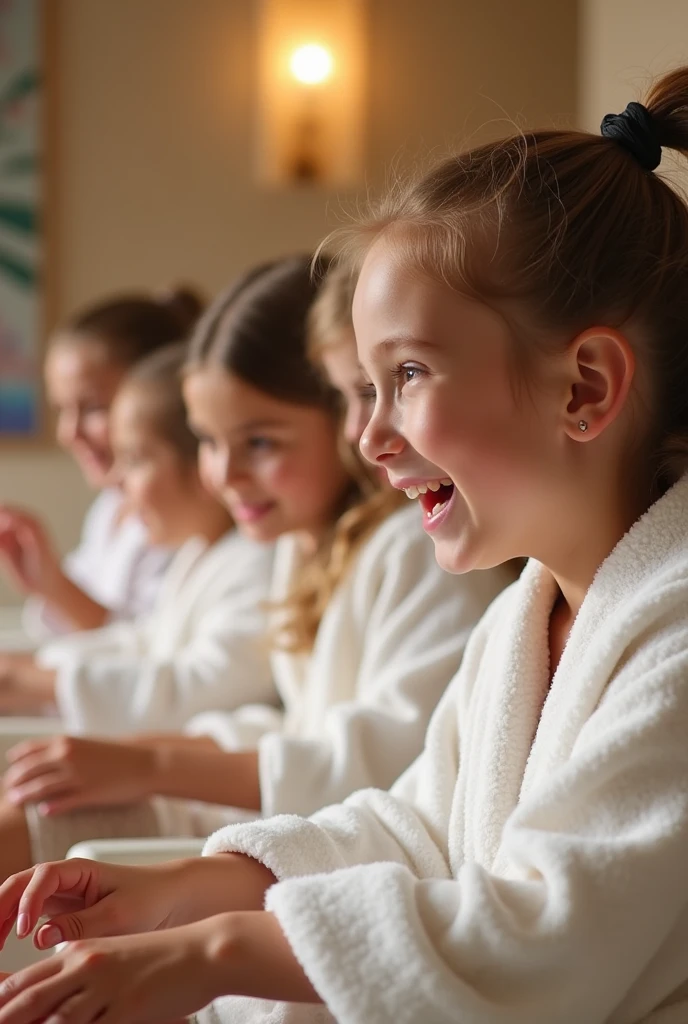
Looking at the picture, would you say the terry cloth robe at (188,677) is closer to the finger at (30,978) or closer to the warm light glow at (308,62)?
the finger at (30,978)

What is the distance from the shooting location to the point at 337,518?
1.55m

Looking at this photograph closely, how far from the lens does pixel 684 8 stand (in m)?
1.27

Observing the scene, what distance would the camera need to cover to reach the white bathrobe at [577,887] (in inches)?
27.3

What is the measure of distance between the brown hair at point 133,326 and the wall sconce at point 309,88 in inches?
41.1

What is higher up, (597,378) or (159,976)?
(597,378)

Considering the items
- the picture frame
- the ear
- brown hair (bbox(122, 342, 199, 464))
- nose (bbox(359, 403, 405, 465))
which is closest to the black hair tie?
the ear

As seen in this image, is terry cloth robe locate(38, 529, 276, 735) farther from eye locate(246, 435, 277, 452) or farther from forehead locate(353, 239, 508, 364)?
forehead locate(353, 239, 508, 364)

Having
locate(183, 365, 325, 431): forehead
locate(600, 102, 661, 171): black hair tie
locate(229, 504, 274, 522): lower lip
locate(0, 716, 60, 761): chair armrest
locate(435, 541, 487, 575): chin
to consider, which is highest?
locate(600, 102, 661, 171): black hair tie

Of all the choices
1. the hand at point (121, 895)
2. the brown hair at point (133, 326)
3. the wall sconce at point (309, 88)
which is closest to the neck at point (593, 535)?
the hand at point (121, 895)

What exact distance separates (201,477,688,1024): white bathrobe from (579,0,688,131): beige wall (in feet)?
1.94

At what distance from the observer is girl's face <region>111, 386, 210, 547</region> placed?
6.69 feet

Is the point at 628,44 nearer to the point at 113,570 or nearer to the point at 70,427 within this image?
the point at 70,427

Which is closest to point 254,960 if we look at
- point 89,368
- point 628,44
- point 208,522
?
point 628,44

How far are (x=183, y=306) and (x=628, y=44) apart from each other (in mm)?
1212
